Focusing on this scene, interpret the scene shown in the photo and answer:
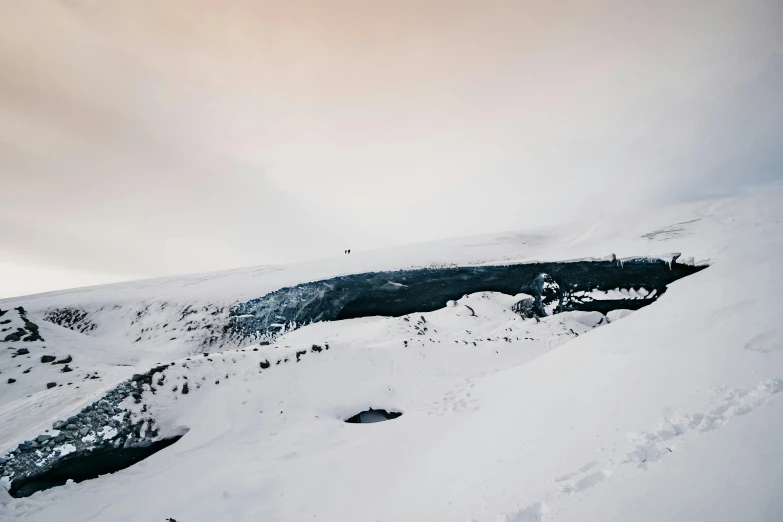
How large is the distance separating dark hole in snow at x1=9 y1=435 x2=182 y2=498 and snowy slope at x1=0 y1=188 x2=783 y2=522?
314 millimetres

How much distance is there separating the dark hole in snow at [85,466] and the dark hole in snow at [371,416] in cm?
422

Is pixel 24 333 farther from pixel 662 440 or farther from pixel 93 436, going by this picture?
pixel 662 440

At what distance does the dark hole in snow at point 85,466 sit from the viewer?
214 inches

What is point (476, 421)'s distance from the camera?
248 inches

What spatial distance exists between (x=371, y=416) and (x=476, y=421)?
326 centimetres

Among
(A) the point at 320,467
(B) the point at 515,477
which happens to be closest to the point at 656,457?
(B) the point at 515,477

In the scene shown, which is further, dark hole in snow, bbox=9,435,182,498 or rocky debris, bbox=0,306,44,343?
rocky debris, bbox=0,306,44,343

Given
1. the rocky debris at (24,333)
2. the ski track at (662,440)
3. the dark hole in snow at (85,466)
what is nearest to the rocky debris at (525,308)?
the ski track at (662,440)

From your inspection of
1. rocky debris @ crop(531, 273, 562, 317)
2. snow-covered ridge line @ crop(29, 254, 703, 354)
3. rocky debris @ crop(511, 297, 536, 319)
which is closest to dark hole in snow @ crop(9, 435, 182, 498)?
snow-covered ridge line @ crop(29, 254, 703, 354)

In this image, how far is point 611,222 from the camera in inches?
750

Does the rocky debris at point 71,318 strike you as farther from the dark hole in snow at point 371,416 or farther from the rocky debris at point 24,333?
the dark hole in snow at point 371,416

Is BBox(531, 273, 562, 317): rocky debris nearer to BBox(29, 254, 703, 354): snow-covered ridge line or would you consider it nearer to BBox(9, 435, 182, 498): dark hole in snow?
BBox(29, 254, 703, 354): snow-covered ridge line

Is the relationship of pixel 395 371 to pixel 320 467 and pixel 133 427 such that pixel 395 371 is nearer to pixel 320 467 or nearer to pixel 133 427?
pixel 320 467

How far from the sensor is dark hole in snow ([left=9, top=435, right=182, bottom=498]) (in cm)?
544
